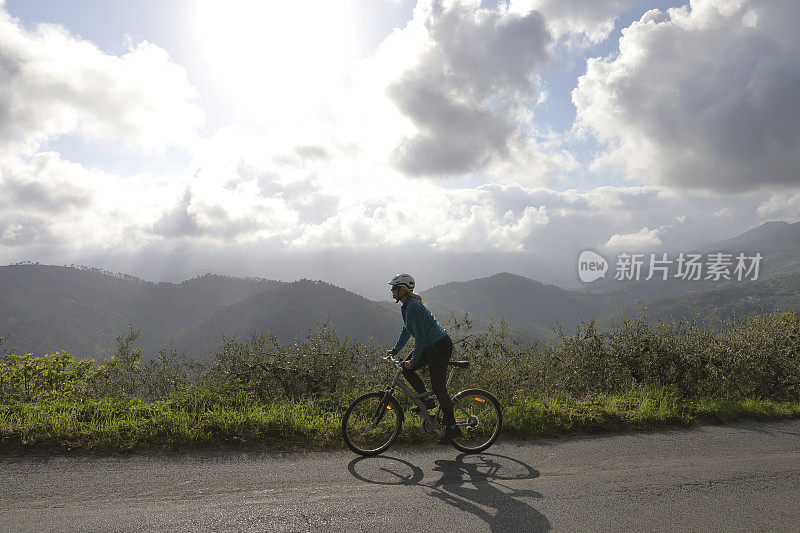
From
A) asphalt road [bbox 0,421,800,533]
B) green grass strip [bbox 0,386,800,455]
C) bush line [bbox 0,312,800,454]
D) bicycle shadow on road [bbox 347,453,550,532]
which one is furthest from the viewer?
bush line [bbox 0,312,800,454]

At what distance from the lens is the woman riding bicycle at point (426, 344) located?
638cm

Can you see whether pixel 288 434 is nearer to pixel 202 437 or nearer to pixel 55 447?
pixel 202 437

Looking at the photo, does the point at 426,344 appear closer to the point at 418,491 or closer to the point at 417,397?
the point at 417,397

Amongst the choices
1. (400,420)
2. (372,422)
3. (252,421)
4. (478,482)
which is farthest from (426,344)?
(252,421)

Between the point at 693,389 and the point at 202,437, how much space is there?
9828 mm

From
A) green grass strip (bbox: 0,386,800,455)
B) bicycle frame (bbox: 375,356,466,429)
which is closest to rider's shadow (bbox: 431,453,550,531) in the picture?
bicycle frame (bbox: 375,356,466,429)

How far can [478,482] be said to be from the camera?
5328 millimetres

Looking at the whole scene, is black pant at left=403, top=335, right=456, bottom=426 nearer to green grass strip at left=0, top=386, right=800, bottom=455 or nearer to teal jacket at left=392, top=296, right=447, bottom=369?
teal jacket at left=392, top=296, right=447, bottom=369

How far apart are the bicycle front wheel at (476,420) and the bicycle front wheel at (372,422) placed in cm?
95

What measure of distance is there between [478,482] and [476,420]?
4.23 ft

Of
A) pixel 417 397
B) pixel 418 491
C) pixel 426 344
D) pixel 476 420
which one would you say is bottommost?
pixel 418 491

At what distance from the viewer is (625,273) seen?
33.2 m

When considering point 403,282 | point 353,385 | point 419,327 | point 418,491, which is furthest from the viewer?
point 353,385

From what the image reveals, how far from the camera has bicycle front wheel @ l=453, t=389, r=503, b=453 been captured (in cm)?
656
